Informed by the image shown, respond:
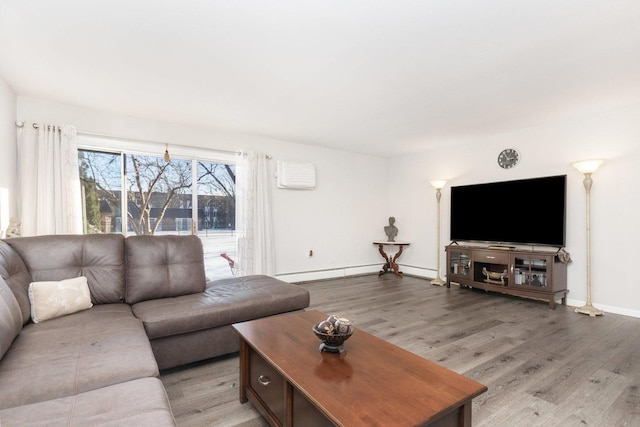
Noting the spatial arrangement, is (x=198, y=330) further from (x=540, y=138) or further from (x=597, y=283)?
(x=540, y=138)

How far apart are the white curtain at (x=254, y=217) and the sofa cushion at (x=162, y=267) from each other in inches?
67.2

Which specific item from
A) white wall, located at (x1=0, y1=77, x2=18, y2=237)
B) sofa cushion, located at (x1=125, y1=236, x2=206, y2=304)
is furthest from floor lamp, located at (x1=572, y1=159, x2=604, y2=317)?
white wall, located at (x1=0, y1=77, x2=18, y2=237)

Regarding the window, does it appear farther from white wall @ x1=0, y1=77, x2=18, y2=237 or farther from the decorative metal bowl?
the decorative metal bowl

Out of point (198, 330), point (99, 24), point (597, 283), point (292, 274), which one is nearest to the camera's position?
point (99, 24)

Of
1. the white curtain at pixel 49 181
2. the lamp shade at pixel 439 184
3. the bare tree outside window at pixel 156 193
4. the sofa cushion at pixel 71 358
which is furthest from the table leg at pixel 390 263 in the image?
the white curtain at pixel 49 181

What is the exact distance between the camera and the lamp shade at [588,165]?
3.45 m

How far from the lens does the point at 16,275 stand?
75.9 inches

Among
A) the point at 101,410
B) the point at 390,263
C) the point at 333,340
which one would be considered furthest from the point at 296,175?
the point at 101,410

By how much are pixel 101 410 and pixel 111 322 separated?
98 centimetres

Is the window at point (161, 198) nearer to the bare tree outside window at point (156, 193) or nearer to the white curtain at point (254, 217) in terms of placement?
the bare tree outside window at point (156, 193)

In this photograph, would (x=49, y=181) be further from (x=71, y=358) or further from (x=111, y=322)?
(x=71, y=358)

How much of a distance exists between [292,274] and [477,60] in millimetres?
3887

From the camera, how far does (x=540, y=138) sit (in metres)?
4.11

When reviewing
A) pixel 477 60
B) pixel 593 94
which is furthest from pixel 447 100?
pixel 593 94
